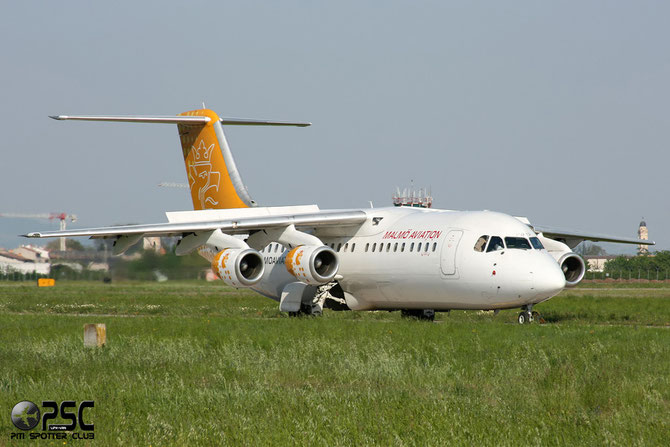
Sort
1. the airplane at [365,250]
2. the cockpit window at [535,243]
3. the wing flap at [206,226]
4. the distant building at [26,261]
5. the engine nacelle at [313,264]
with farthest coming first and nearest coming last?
the distant building at [26,261]
the wing flap at [206,226]
the engine nacelle at [313,264]
the cockpit window at [535,243]
the airplane at [365,250]

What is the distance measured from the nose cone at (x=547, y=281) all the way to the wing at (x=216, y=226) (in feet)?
20.0

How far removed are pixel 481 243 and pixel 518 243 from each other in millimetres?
843

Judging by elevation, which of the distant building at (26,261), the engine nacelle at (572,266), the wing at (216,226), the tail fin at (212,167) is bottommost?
the distant building at (26,261)

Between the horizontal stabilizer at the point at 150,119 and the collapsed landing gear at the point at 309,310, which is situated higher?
the horizontal stabilizer at the point at 150,119

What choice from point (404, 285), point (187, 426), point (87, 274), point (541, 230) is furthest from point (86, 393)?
point (87, 274)

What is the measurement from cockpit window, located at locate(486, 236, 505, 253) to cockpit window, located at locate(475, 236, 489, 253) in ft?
0.48

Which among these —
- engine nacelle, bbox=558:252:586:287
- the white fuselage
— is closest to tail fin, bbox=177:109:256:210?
the white fuselage

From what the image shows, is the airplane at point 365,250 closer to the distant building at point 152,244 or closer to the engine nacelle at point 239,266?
the engine nacelle at point 239,266

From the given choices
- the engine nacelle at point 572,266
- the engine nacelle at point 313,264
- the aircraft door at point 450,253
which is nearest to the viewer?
the aircraft door at point 450,253

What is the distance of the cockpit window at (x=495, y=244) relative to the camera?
70.7 ft

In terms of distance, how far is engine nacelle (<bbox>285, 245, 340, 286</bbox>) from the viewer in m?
23.5

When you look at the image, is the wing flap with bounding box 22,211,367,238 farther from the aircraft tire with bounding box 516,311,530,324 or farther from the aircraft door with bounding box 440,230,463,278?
the aircraft tire with bounding box 516,311,530,324

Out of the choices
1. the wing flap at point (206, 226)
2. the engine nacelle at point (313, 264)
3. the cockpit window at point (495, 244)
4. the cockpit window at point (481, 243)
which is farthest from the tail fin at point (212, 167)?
the cockpit window at point (495, 244)

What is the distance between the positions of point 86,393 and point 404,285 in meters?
13.4
